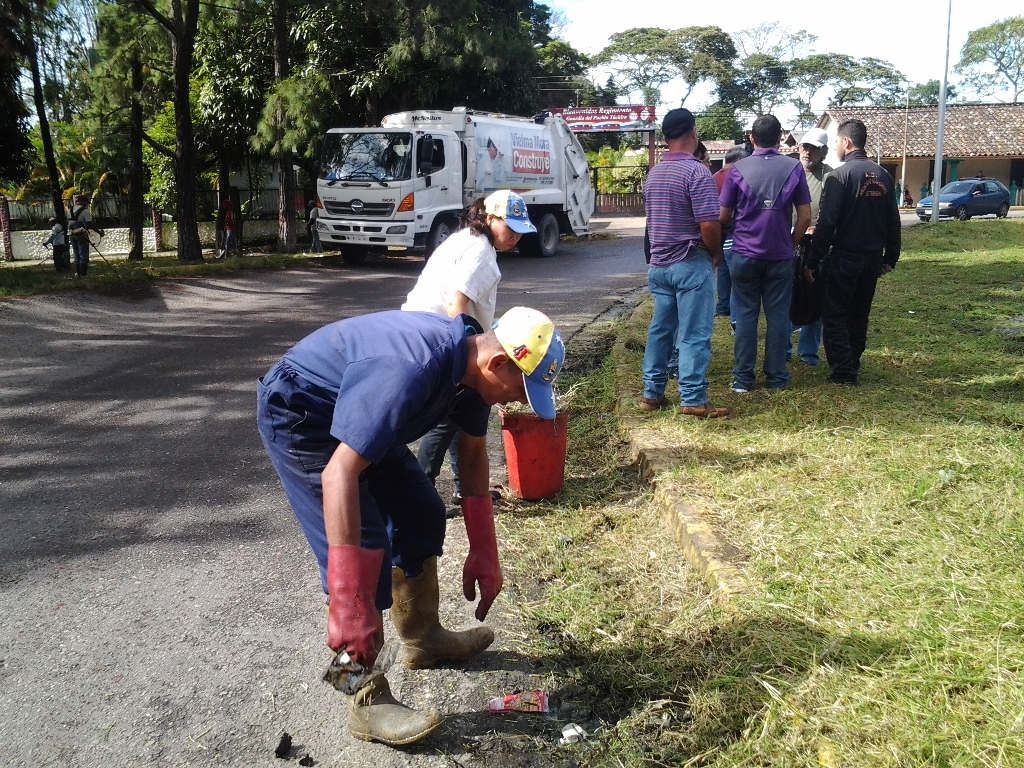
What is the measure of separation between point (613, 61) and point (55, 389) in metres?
61.4

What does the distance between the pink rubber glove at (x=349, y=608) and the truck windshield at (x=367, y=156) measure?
50.8ft

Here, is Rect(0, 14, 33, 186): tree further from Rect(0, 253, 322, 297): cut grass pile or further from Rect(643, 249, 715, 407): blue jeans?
Rect(643, 249, 715, 407): blue jeans

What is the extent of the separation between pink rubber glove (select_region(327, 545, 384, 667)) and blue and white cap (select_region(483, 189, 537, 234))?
7.50ft

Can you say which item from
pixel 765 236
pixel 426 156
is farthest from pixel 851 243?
pixel 426 156

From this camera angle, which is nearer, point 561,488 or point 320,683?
point 320,683

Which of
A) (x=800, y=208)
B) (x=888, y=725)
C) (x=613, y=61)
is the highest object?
(x=613, y=61)

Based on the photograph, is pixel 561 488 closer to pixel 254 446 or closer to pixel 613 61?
pixel 254 446

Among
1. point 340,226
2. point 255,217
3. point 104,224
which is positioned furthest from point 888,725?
point 104,224

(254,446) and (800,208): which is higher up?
(800,208)

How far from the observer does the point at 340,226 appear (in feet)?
59.5

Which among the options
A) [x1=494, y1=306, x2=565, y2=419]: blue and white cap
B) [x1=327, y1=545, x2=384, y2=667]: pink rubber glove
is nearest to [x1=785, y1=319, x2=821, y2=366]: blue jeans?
Answer: [x1=494, y1=306, x2=565, y2=419]: blue and white cap

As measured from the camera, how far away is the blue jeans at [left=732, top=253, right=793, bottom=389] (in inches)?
250

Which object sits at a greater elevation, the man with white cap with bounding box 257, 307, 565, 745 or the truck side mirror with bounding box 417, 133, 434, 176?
the truck side mirror with bounding box 417, 133, 434, 176

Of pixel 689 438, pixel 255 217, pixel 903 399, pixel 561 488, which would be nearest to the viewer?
pixel 561 488
